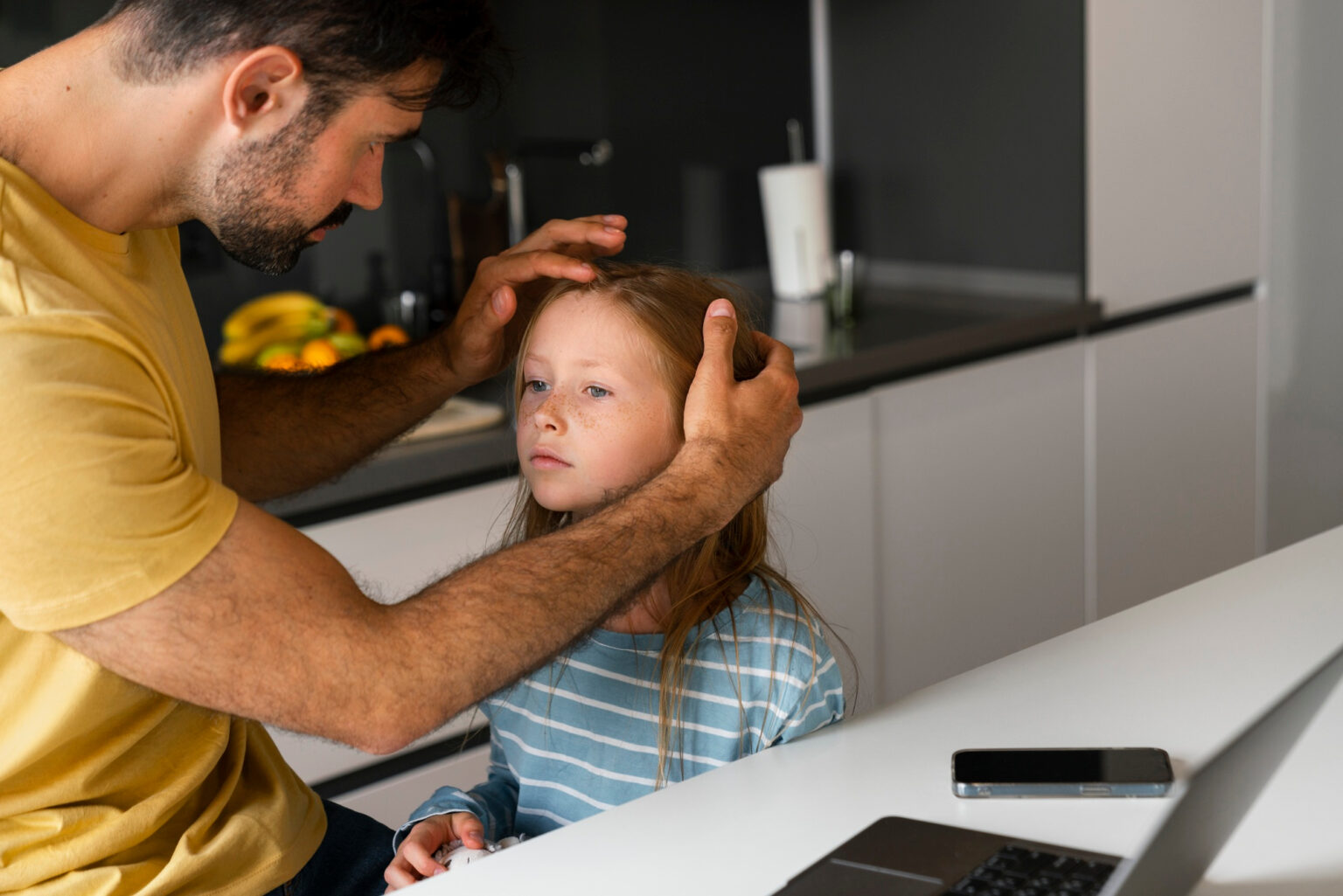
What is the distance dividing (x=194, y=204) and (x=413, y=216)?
58.3 inches

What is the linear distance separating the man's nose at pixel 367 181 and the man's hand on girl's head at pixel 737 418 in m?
0.30

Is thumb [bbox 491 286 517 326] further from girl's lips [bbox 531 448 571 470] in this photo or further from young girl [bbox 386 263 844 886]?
girl's lips [bbox 531 448 571 470]

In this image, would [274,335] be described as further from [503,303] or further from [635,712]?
[635,712]

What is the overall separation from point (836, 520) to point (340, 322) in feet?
2.97

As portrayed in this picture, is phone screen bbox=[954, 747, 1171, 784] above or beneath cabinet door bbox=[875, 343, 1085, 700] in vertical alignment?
above

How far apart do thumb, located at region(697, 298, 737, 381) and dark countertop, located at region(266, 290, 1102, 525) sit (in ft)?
1.84

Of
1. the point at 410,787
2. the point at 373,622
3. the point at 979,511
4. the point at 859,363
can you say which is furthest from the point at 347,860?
the point at 979,511

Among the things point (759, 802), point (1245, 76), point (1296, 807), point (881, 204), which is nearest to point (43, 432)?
point (759, 802)

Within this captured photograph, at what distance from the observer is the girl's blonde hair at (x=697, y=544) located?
3.96 feet

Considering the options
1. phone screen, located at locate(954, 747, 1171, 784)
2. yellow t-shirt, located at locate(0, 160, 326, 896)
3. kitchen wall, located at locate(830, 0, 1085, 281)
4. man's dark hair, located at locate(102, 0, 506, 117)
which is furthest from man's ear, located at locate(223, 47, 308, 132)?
kitchen wall, located at locate(830, 0, 1085, 281)

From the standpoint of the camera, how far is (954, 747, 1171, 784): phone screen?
37.1 inches

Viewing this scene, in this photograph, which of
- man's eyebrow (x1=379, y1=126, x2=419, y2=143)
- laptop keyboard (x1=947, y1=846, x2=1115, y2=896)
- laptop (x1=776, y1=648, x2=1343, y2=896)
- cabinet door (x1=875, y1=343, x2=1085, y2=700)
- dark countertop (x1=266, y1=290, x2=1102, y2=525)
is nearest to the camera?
laptop (x1=776, y1=648, x2=1343, y2=896)

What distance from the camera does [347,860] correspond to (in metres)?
1.29

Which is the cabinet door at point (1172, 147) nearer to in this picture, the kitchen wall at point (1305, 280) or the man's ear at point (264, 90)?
the kitchen wall at point (1305, 280)
